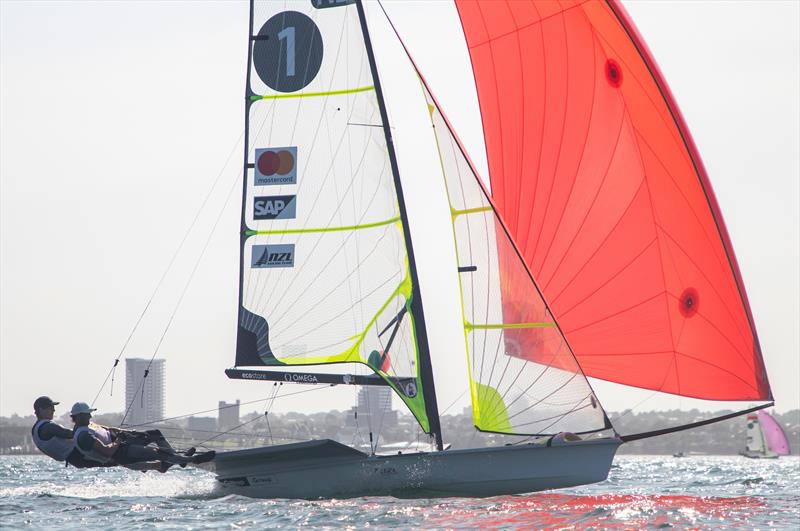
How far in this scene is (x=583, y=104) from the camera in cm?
1784

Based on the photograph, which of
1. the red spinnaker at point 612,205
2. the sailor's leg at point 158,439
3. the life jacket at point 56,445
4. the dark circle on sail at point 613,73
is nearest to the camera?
the life jacket at point 56,445

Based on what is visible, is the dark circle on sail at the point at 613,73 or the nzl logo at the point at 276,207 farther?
the nzl logo at the point at 276,207

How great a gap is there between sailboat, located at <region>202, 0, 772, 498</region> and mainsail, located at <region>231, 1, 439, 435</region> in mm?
31

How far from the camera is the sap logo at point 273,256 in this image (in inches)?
714

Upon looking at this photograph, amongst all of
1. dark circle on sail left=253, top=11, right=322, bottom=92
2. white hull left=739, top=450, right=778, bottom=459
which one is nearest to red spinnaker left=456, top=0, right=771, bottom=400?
dark circle on sail left=253, top=11, right=322, bottom=92

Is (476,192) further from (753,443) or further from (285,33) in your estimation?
(753,443)

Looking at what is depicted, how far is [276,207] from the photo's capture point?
60.2ft

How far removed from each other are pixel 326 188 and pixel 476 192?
2471 mm

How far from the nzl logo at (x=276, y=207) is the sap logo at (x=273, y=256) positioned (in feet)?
1.57

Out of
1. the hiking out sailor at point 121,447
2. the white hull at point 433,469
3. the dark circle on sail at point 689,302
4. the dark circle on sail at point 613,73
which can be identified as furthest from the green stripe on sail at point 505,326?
the hiking out sailor at point 121,447

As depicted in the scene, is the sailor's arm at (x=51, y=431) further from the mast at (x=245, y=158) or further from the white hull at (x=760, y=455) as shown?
the white hull at (x=760, y=455)

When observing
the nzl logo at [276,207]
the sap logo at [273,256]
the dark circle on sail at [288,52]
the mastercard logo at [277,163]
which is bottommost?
the sap logo at [273,256]

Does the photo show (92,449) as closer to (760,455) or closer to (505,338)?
(505,338)

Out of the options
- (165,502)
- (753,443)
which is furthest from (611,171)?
(753,443)
